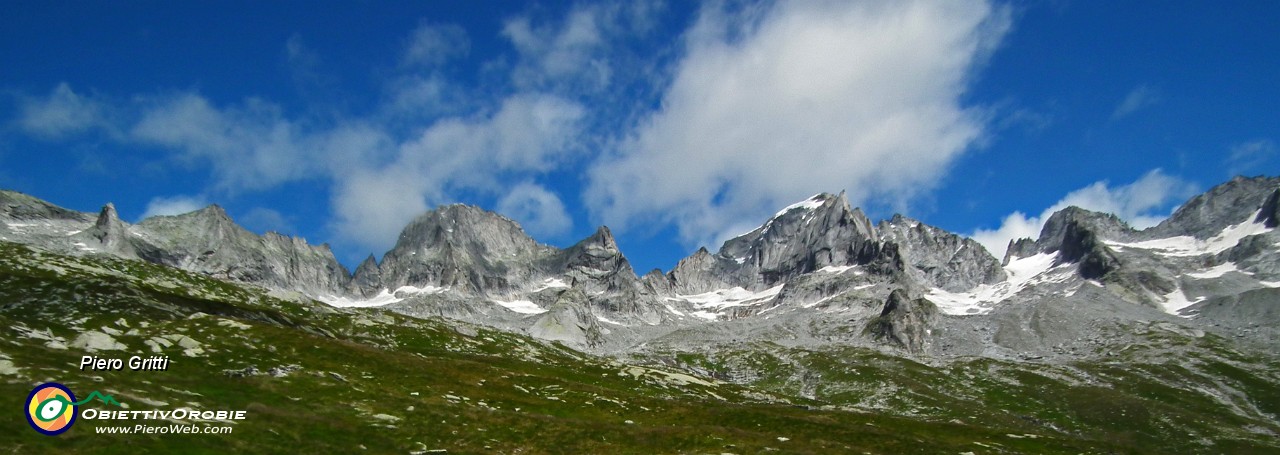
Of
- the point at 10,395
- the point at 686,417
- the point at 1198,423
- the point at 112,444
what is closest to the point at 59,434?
the point at 112,444

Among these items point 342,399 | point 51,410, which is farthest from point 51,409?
point 342,399

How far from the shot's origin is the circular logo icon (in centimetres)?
3938

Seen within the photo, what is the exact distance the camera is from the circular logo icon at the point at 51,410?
39.4 meters

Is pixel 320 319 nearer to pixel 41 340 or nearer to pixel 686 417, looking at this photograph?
pixel 41 340

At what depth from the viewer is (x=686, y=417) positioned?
72.1 m

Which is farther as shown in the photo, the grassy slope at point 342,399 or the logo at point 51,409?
the grassy slope at point 342,399

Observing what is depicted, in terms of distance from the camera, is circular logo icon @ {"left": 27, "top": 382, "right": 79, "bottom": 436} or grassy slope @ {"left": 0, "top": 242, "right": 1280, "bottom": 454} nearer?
circular logo icon @ {"left": 27, "top": 382, "right": 79, "bottom": 436}

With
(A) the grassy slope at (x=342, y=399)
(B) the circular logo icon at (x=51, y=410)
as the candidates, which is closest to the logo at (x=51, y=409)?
(B) the circular logo icon at (x=51, y=410)

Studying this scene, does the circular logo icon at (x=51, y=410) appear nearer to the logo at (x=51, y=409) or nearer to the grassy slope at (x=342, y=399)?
the logo at (x=51, y=409)

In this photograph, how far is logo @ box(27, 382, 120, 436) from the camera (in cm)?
3938

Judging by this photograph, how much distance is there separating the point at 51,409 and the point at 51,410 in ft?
0.30

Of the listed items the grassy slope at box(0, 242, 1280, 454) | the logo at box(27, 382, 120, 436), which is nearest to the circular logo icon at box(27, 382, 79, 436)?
the logo at box(27, 382, 120, 436)

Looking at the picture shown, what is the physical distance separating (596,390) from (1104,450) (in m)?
55.0

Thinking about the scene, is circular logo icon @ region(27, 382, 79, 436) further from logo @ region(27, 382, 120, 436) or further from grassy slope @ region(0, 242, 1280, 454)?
grassy slope @ region(0, 242, 1280, 454)
